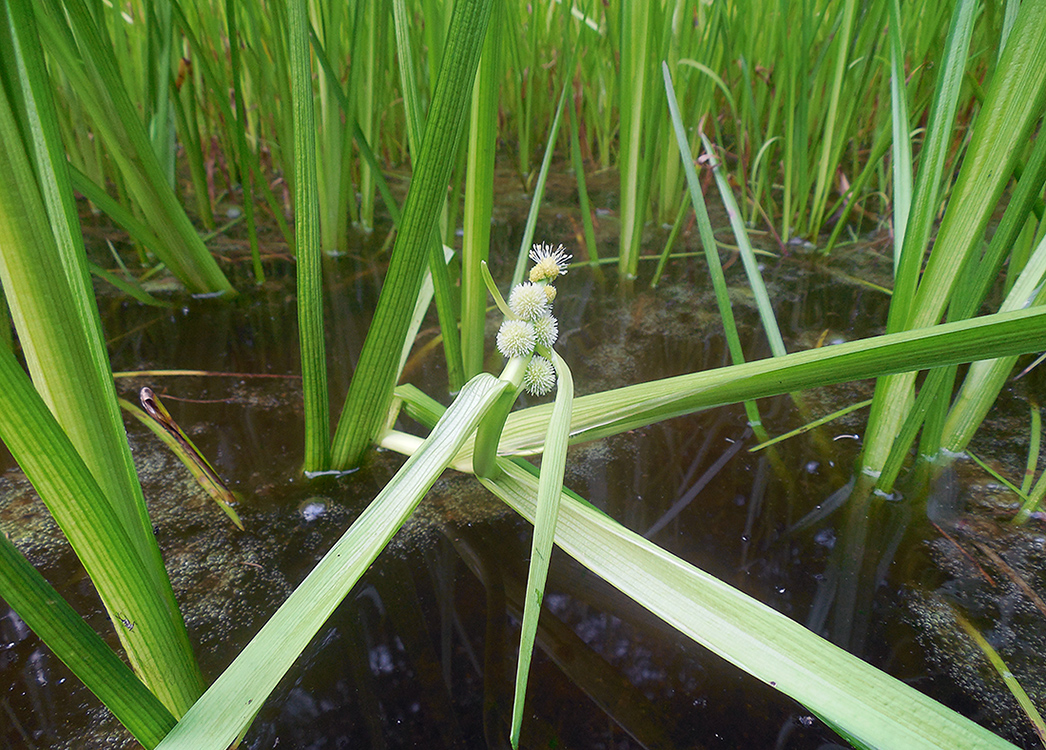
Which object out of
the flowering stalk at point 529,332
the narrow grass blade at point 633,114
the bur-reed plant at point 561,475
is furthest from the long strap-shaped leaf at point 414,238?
the narrow grass blade at point 633,114

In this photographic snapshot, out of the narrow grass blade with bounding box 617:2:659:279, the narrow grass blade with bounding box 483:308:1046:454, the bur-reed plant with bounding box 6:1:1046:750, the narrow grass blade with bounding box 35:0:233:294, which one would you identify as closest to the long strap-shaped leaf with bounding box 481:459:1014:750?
the bur-reed plant with bounding box 6:1:1046:750

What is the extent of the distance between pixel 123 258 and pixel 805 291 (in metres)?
1.68

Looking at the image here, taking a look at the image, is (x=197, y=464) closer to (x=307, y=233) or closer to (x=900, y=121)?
(x=307, y=233)

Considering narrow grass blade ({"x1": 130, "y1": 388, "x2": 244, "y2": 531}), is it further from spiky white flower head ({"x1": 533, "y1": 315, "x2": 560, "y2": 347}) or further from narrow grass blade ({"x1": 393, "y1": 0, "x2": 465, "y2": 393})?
spiky white flower head ({"x1": 533, "y1": 315, "x2": 560, "y2": 347})

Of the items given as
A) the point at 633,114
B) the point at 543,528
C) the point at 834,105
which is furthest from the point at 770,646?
the point at 834,105

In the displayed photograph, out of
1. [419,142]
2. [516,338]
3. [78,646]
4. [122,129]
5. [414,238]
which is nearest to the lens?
[78,646]

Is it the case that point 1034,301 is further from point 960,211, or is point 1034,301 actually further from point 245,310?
point 245,310

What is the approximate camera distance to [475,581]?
0.63 m

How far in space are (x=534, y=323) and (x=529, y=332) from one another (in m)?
0.02

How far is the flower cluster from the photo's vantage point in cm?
48

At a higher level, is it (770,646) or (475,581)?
(770,646)

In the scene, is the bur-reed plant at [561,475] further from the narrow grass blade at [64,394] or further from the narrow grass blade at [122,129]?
the narrow grass blade at [122,129]

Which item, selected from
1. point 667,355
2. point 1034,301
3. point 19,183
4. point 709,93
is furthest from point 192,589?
point 709,93

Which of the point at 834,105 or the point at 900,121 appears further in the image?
the point at 834,105
